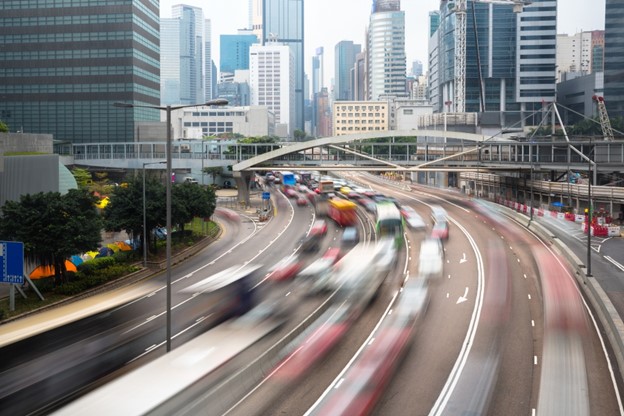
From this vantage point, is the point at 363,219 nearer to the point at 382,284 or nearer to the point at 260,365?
the point at 382,284

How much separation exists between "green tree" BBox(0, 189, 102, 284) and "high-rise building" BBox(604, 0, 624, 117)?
512ft

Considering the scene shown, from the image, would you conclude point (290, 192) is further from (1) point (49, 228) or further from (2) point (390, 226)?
(1) point (49, 228)

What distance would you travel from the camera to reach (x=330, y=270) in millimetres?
49781

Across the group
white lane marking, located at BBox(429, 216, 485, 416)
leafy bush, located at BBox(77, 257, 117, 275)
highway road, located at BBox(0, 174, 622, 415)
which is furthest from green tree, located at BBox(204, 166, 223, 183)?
white lane marking, located at BBox(429, 216, 485, 416)

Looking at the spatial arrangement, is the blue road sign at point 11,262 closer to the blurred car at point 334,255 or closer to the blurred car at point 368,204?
the blurred car at point 334,255

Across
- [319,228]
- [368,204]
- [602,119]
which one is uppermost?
[602,119]

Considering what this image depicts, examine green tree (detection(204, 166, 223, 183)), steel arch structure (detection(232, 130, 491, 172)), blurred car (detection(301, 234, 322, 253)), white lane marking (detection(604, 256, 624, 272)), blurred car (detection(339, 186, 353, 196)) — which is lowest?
white lane marking (detection(604, 256, 624, 272))

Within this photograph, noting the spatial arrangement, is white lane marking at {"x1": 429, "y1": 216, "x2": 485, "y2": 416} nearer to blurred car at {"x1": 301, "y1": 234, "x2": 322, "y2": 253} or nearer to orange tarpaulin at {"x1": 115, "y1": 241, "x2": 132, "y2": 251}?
blurred car at {"x1": 301, "y1": 234, "x2": 322, "y2": 253}

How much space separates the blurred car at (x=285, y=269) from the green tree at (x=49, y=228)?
12.6 meters

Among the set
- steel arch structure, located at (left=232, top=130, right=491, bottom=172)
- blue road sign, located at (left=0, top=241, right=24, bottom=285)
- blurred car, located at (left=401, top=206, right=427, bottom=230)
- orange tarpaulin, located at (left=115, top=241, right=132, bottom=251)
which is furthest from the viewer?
steel arch structure, located at (left=232, top=130, right=491, bottom=172)

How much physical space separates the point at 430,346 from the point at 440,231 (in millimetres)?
38696

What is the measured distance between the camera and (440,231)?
71.4 metres

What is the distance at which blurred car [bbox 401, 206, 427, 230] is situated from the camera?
7750 centimetres

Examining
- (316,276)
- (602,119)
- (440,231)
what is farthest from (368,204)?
(602,119)
